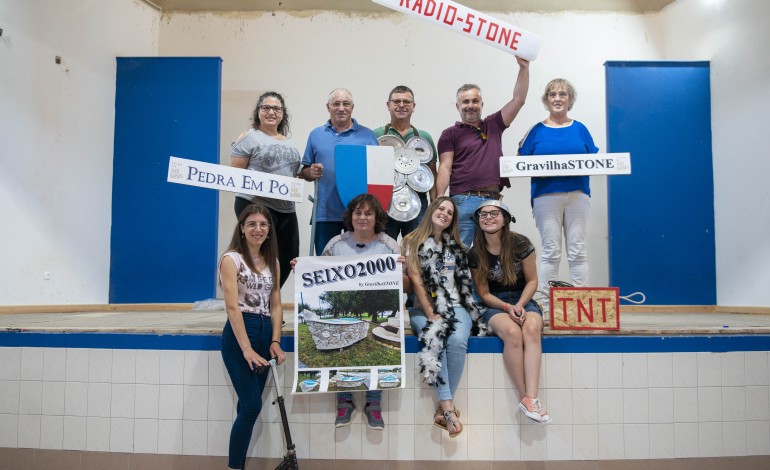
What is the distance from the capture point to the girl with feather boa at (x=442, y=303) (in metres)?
2.76

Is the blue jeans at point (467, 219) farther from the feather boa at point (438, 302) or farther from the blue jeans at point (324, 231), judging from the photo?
the blue jeans at point (324, 231)

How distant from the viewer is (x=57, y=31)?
488 cm

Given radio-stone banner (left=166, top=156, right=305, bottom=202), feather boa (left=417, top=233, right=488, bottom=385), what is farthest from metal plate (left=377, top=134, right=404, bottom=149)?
feather boa (left=417, top=233, right=488, bottom=385)

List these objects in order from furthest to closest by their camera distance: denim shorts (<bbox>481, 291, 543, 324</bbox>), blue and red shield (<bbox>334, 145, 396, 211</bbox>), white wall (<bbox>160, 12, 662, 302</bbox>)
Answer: white wall (<bbox>160, 12, 662, 302</bbox>)
blue and red shield (<bbox>334, 145, 396, 211</bbox>)
denim shorts (<bbox>481, 291, 543, 324</bbox>)

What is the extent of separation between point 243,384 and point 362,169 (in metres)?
1.40

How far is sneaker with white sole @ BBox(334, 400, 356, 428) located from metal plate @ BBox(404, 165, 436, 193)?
142 cm

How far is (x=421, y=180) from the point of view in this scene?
360cm

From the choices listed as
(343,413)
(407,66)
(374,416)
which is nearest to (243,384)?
(343,413)

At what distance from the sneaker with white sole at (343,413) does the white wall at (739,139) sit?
3821mm

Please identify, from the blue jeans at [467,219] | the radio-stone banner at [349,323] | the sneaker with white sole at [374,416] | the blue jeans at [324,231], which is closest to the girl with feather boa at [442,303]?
the radio-stone banner at [349,323]

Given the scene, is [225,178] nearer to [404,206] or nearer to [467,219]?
[404,206]

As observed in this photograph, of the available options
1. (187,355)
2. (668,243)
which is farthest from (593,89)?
(187,355)

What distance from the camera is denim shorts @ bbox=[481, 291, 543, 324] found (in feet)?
9.61

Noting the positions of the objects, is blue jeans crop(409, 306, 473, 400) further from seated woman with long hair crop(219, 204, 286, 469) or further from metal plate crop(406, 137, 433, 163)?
metal plate crop(406, 137, 433, 163)
